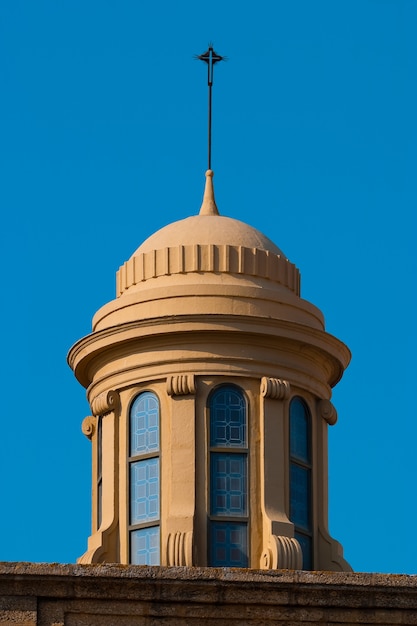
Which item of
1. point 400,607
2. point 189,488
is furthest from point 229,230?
point 400,607

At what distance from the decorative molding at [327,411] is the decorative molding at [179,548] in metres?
3.26

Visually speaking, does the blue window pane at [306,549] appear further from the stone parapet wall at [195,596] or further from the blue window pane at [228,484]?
the stone parapet wall at [195,596]

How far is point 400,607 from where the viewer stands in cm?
3403

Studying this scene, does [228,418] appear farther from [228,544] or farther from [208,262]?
[208,262]

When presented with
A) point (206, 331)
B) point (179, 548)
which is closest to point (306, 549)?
point (179, 548)

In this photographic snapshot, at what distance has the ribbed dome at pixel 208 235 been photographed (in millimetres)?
38719

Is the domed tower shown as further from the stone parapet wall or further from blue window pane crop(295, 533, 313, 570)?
the stone parapet wall

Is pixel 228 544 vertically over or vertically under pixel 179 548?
over

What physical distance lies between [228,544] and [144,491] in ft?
4.87

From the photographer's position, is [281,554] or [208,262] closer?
[281,554]

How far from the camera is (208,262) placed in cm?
3834

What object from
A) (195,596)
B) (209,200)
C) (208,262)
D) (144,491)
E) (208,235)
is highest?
(209,200)

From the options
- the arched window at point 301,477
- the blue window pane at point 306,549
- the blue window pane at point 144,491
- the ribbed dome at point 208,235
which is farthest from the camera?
the ribbed dome at point 208,235

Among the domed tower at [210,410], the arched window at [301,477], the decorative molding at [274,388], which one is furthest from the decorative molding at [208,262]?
the arched window at [301,477]
